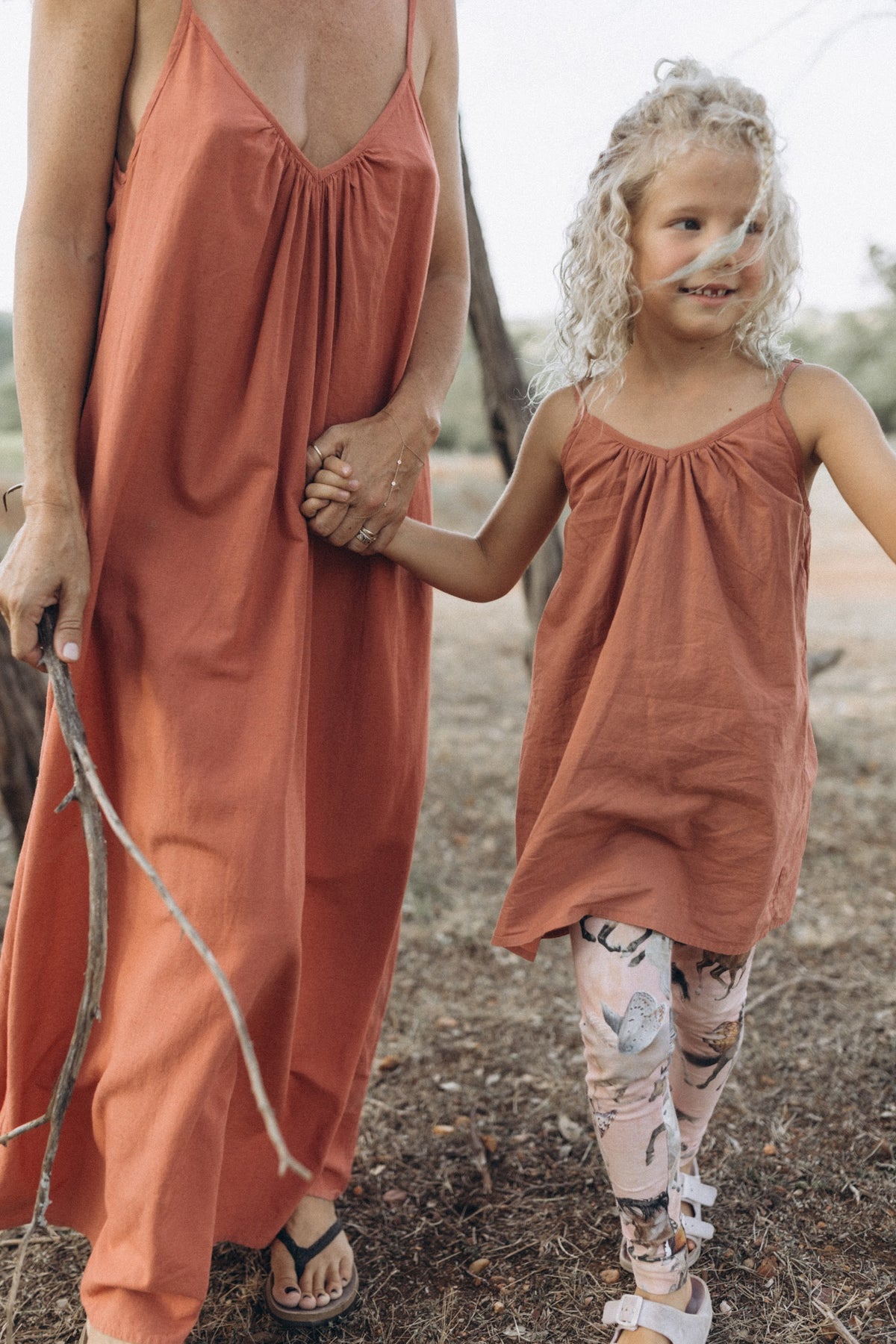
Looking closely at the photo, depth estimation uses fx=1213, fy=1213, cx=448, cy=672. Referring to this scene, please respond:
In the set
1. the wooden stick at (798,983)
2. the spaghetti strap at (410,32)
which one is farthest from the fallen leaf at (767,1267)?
the spaghetti strap at (410,32)

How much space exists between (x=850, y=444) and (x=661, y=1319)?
4.04ft

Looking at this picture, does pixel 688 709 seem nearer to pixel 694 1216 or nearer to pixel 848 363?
pixel 694 1216

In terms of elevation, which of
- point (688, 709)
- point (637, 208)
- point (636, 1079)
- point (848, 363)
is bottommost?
point (636, 1079)

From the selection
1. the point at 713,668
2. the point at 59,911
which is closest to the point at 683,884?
the point at 713,668

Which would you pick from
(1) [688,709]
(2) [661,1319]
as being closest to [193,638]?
(1) [688,709]

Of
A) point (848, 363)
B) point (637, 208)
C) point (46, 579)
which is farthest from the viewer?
point (848, 363)

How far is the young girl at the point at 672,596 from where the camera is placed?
5.34 feet

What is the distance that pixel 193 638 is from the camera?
149cm

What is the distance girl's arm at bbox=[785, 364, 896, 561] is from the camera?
1583 millimetres

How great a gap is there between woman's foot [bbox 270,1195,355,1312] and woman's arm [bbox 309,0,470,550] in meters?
1.06

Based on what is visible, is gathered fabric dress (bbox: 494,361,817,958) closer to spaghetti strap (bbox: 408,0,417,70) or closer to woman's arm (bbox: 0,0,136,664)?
spaghetti strap (bbox: 408,0,417,70)

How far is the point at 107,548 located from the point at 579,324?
2.48ft

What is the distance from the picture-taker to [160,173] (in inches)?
56.2

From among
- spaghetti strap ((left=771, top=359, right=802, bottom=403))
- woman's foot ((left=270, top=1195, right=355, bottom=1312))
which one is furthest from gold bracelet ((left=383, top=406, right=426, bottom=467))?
woman's foot ((left=270, top=1195, right=355, bottom=1312))
